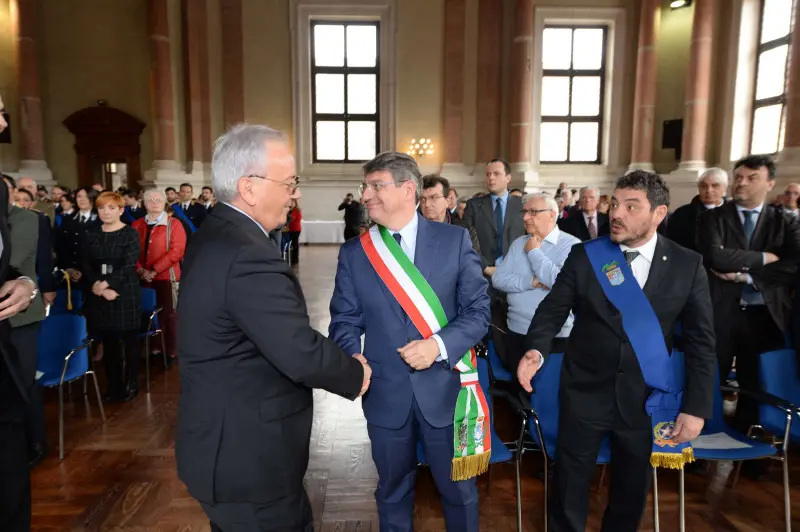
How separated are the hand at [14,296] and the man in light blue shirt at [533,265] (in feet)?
7.26

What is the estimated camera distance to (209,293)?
4.53ft

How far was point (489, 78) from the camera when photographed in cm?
1280

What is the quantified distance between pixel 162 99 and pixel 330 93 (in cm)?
413

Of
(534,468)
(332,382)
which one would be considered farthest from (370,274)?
(534,468)

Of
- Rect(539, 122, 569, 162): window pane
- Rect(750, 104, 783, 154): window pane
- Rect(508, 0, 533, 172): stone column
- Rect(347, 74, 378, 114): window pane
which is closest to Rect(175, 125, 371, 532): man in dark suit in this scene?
Rect(750, 104, 783, 154): window pane

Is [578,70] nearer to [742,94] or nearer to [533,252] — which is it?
[742,94]

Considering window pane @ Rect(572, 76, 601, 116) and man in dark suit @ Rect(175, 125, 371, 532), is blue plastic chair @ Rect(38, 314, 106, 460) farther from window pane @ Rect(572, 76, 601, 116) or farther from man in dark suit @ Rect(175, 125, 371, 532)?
window pane @ Rect(572, 76, 601, 116)

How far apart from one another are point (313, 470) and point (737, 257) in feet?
8.92

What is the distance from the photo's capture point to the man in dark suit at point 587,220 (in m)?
5.36

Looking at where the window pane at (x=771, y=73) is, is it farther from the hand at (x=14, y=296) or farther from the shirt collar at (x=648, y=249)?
the hand at (x=14, y=296)

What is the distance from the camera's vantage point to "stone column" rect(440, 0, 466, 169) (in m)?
12.7

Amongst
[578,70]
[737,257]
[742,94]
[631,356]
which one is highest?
[578,70]

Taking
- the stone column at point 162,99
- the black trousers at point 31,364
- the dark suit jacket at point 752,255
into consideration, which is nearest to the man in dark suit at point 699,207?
the dark suit jacket at point 752,255

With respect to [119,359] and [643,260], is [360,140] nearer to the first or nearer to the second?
[119,359]
